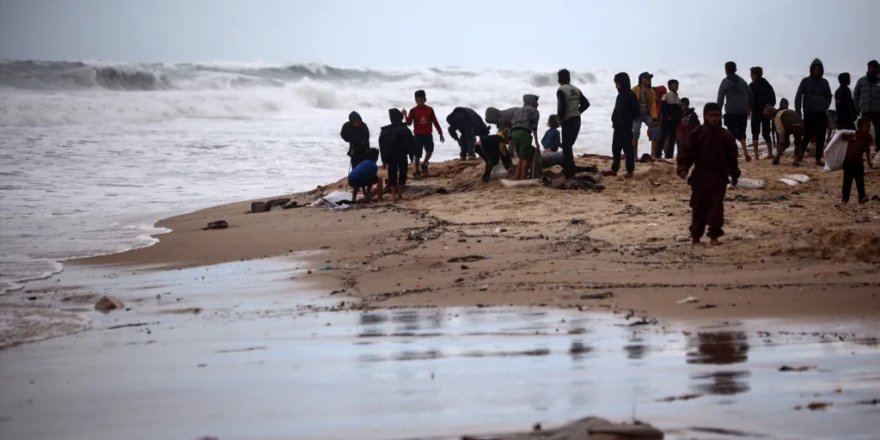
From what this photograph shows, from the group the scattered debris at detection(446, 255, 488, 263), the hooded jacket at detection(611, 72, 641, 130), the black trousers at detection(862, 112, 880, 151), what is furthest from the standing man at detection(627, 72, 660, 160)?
the scattered debris at detection(446, 255, 488, 263)

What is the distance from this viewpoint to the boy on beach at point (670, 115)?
18781 mm

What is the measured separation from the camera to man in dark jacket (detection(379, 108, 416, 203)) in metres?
16.4

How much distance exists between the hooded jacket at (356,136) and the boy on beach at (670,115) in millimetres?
5403

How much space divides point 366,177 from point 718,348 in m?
10.9

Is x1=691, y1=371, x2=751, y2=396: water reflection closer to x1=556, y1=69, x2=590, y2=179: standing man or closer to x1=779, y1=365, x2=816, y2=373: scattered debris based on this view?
x1=779, y1=365, x2=816, y2=373: scattered debris

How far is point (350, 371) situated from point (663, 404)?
68.2 inches

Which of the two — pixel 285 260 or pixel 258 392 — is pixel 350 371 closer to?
pixel 258 392

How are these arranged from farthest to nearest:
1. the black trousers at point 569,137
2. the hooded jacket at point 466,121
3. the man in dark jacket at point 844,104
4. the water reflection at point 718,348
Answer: the hooded jacket at point 466,121 < the man in dark jacket at point 844,104 < the black trousers at point 569,137 < the water reflection at point 718,348

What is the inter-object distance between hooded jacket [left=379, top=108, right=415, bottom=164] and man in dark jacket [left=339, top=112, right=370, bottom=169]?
565mm

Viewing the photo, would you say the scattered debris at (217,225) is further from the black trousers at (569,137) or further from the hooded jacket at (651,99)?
the hooded jacket at (651,99)

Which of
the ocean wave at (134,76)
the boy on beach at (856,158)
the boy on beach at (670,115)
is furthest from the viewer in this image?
the ocean wave at (134,76)

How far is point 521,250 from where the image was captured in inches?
419

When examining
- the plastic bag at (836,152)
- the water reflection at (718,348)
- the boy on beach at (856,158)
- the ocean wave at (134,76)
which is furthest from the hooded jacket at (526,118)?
the ocean wave at (134,76)

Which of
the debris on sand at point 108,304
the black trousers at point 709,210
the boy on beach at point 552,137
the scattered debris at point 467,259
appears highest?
the boy on beach at point 552,137
